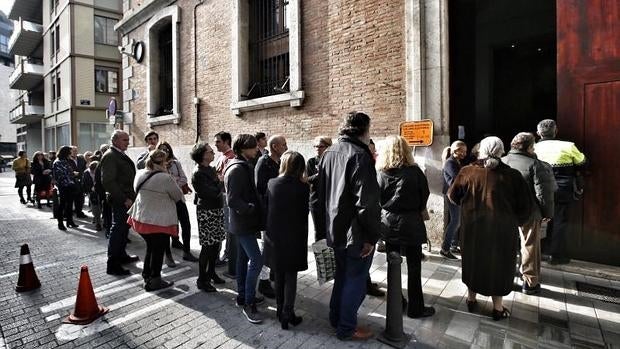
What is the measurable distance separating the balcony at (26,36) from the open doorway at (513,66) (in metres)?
32.7

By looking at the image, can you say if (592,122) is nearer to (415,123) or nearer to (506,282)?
(415,123)

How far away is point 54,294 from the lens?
4.32 m

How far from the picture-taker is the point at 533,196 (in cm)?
408

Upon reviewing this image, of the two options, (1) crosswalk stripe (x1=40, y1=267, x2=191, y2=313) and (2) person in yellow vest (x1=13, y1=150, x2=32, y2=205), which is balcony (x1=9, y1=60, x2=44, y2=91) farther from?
(1) crosswalk stripe (x1=40, y1=267, x2=191, y2=313)

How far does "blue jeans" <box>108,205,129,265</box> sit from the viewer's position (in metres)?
4.96

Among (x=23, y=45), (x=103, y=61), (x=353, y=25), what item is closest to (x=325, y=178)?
(x=353, y=25)

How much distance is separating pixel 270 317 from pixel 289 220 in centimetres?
113

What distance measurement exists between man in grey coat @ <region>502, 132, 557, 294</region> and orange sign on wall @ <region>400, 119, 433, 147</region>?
1743 mm

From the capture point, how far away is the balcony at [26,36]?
28.2m

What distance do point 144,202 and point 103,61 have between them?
25.0 metres

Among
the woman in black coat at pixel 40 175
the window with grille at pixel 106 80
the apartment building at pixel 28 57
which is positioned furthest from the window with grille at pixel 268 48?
the apartment building at pixel 28 57

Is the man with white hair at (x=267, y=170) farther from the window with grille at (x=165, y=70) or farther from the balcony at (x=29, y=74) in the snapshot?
the balcony at (x=29, y=74)

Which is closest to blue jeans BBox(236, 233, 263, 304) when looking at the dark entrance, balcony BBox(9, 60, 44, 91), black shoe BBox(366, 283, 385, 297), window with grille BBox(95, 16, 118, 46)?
black shoe BBox(366, 283, 385, 297)

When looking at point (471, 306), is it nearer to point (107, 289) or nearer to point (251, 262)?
point (251, 262)
